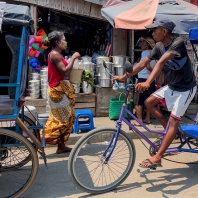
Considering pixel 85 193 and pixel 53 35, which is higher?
pixel 53 35

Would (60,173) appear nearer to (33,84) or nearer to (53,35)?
(53,35)

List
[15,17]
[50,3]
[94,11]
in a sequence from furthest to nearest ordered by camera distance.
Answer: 1. [94,11]
2. [50,3]
3. [15,17]

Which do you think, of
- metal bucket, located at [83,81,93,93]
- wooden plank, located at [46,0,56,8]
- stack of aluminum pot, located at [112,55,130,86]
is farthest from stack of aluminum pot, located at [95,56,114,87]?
wooden plank, located at [46,0,56,8]

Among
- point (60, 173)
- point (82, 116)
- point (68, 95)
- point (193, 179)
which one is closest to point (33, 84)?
point (82, 116)

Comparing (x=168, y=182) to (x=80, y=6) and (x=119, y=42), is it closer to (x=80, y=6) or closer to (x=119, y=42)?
(x=119, y=42)

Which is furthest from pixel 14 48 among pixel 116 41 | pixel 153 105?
pixel 116 41

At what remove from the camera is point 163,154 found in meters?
3.72

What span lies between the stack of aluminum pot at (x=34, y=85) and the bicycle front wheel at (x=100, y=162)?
2813mm

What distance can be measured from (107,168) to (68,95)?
129 centimetres

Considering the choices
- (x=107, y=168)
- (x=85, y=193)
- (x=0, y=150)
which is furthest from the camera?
(x=107, y=168)

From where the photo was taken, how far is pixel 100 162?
351 centimetres

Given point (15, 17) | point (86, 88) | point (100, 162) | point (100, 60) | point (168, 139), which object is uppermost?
point (15, 17)

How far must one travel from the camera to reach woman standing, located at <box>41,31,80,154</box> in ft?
13.9

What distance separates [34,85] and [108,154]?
11.0ft
